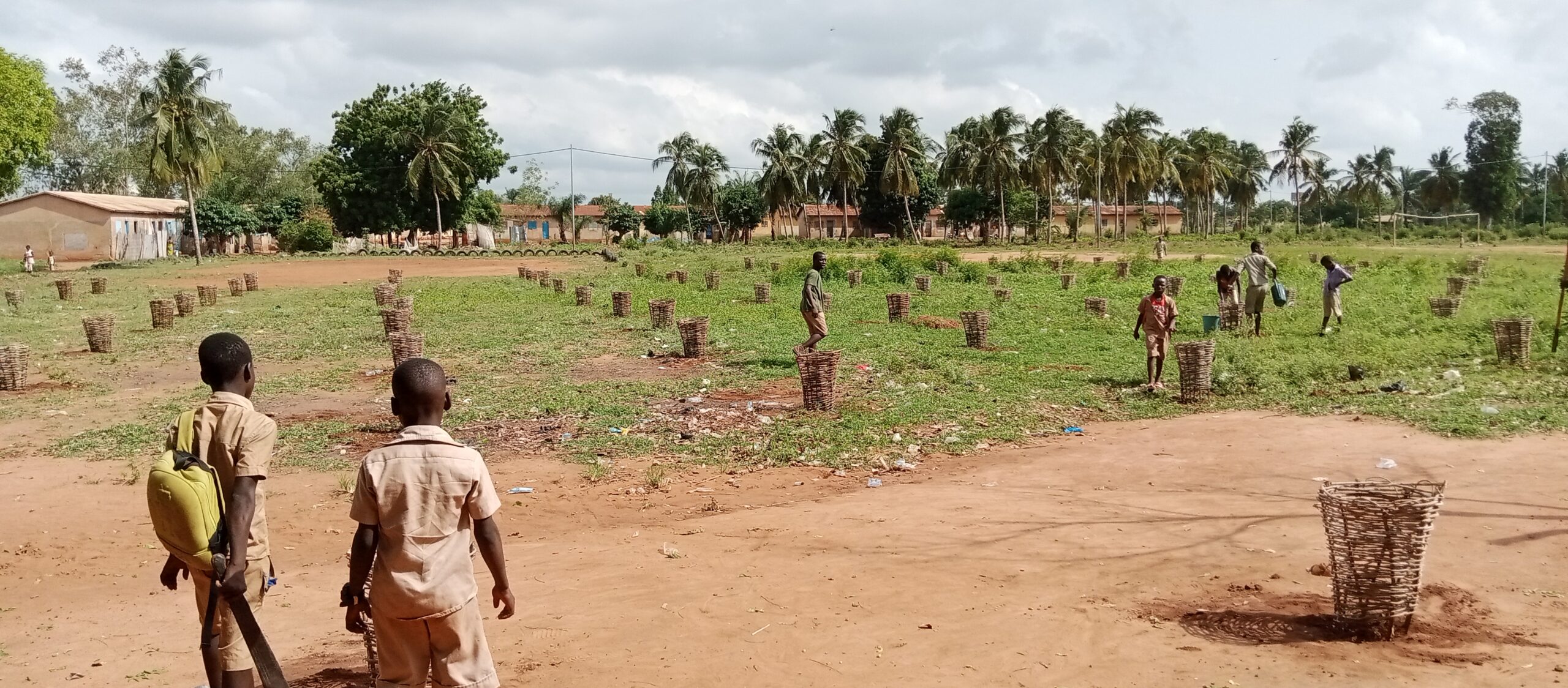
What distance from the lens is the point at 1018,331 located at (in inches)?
687

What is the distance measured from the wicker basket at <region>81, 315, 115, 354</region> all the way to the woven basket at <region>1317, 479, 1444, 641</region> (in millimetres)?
16579

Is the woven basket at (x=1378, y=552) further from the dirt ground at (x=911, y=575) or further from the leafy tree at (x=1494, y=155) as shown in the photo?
the leafy tree at (x=1494, y=155)

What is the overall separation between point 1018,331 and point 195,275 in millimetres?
28341

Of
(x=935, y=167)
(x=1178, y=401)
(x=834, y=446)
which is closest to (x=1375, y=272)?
(x=1178, y=401)

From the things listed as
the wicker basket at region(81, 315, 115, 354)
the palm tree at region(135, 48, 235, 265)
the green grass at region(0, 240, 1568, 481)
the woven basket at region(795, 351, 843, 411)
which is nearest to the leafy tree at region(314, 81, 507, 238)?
the palm tree at region(135, 48, 235, 265)

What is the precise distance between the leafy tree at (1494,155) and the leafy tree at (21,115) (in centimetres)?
7775

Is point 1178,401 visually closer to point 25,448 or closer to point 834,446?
point 834,446

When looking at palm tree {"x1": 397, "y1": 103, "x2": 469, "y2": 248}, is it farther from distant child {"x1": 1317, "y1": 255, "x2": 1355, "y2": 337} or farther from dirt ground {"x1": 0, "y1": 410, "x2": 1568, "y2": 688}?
dirt ground {"x1": 0, "y1": 410, "x2": 1568, "y2": 688}

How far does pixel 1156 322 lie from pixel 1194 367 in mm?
633

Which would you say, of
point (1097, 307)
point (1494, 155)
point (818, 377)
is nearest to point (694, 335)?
point (818, 377)

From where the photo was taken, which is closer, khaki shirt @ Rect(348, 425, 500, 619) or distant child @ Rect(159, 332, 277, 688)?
khaki shirt @ Rect(348, 425, 500, 619)

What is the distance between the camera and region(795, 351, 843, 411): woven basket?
1078 cm

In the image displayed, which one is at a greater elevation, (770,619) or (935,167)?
(935,167)

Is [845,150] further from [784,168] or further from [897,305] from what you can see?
[897,305]
